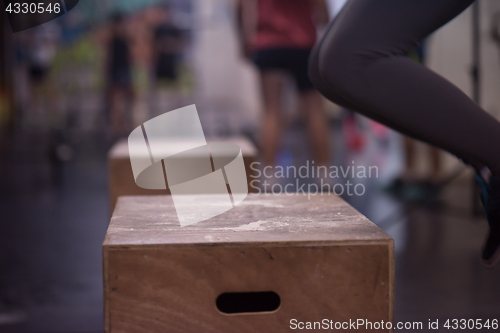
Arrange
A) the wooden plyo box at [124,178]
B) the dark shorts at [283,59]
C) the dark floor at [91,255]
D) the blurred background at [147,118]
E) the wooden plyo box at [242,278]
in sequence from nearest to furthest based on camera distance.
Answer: the wooden plyo box at [242,278], the dark floor at [91,255], the blurred background at [147,118], the wooden plyo box at [124,178], the dark shorts at [283,59]

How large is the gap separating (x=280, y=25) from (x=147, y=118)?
211 inches

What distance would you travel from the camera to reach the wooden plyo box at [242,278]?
→ 72 cm

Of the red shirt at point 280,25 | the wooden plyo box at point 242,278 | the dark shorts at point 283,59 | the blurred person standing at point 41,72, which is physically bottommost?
the blurred person standing at point 41,72

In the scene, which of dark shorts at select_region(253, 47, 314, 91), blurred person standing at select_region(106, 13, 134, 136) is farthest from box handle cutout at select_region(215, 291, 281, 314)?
blurred person standing at select_region(106, 13, 134, 136)

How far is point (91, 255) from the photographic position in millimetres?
1615

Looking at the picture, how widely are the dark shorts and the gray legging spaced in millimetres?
1376

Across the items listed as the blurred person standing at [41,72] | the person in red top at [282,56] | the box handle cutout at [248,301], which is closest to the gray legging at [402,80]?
the box handle cutout at [248,301]

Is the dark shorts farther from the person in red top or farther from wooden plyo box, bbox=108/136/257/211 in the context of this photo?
wooden plyo box, bbox=108/136/257/211

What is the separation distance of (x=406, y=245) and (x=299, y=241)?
1.06m

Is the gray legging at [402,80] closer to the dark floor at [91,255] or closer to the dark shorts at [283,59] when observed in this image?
the dark floor at [91,255]

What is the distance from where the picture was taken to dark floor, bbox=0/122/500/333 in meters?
1.17

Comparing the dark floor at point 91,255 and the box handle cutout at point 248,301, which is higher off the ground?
the box handle cutout at point 248,301

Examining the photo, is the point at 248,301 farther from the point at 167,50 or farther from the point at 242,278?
the point at 167,50

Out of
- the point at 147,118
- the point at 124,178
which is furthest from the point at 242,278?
the point at 147,118
